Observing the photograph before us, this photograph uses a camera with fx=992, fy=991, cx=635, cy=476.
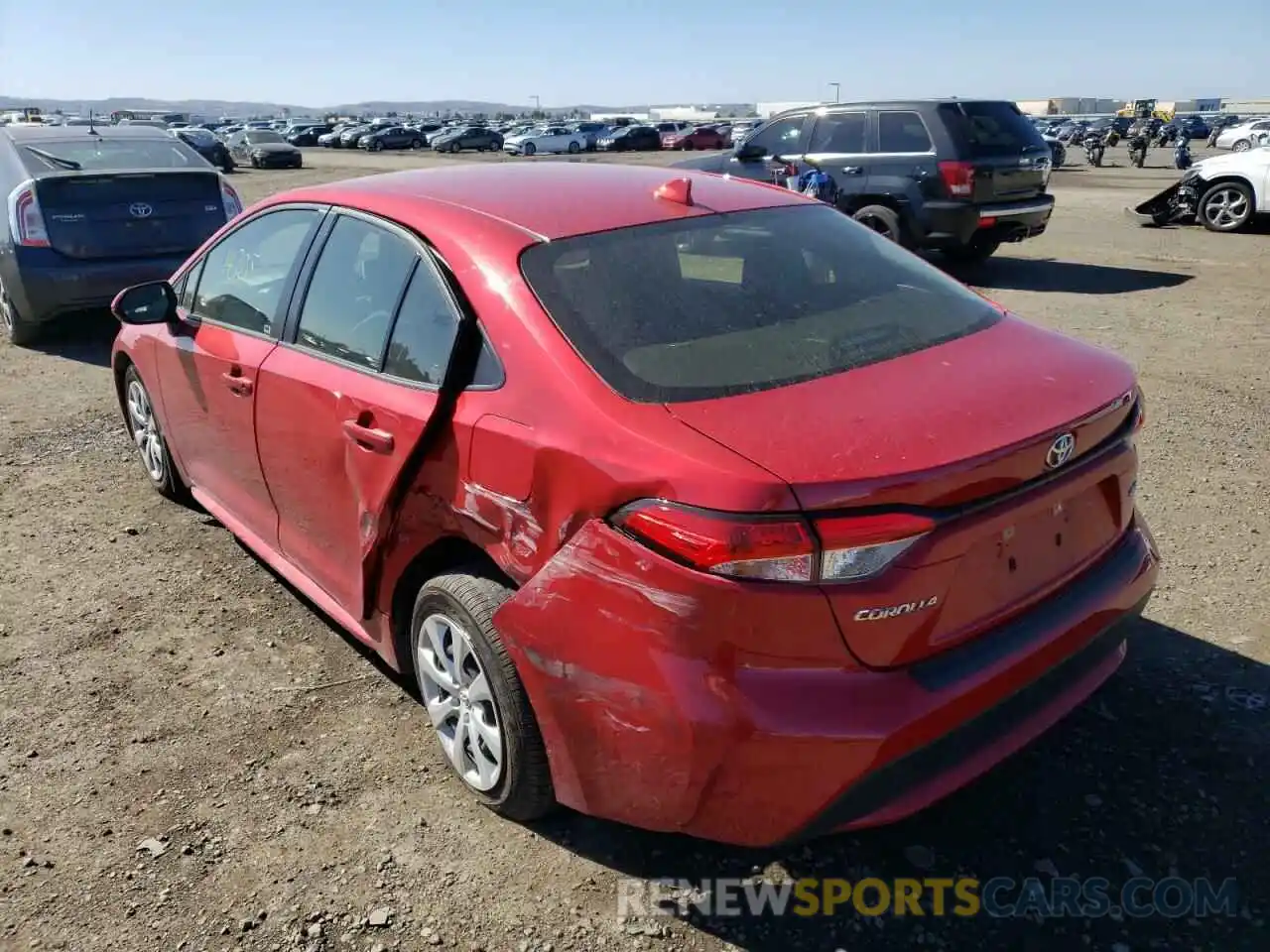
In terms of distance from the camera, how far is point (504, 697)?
8.20 feet

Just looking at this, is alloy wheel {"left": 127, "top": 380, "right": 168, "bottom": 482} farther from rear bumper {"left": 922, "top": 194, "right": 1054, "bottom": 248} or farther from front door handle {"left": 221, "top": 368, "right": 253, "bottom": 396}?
rear bumper {"left": 922, "top": 194, "right": 1054, "bottom": 248}

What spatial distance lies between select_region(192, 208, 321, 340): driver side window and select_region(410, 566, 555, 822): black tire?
1.34m

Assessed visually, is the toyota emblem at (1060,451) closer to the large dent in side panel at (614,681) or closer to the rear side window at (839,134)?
the large dent in side panel at (614,681)

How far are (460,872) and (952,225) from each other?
361 inches

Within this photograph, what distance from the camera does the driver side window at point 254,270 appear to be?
11.4 feet

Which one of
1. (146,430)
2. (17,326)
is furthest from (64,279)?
(146,430)

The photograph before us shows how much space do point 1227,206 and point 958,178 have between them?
635 centimetres

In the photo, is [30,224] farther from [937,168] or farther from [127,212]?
[937,168]

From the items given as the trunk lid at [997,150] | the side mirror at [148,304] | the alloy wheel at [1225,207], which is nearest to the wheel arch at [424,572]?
the side mirror at [148,304]

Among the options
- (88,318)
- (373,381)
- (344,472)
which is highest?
(373,381)

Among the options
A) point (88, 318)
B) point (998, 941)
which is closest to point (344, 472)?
point (998, 941)

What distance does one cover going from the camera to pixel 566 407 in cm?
230

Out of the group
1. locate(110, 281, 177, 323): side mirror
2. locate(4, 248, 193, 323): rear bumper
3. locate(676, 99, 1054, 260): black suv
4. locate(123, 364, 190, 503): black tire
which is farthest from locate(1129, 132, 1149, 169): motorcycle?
locate(110, 281, 177, 323): side mirror

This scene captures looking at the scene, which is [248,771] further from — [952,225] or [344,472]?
[952,225]
